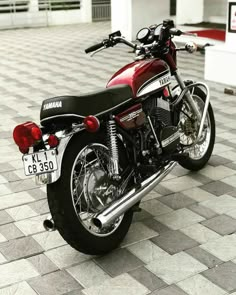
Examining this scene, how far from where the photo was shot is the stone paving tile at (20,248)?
10.4 feet

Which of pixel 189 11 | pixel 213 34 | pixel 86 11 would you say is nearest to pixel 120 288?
pixel 213 34

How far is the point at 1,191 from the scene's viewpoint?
13.5ft

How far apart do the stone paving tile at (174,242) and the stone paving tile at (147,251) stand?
0.04 m

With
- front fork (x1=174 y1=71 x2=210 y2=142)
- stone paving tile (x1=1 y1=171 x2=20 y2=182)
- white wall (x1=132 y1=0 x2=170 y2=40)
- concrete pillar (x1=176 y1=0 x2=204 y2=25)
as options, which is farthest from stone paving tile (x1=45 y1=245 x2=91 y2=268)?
concrete pillar (x1=176 y1=0 x2=204 y2=25)

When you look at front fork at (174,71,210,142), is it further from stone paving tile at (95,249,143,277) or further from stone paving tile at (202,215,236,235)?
stone paving tile at (95,249,143,277)

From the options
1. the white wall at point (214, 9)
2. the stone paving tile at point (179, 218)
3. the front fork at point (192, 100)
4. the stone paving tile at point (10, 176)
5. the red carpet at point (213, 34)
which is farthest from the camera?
the white wall at point (214, 9)

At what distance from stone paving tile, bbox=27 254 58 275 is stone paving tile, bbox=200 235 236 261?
35.9 inches

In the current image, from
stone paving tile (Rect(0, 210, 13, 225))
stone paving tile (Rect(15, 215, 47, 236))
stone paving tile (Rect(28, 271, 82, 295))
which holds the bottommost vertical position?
stone paving tile (Rect(0, 210, 13, 225))

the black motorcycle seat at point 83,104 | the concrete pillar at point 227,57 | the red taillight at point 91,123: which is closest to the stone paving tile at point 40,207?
the black motorcycle seat at point 83,104

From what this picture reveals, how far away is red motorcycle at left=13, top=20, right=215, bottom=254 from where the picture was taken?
2795 millimetres

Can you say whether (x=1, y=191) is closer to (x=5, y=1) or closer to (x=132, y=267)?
(x=132, y=267)

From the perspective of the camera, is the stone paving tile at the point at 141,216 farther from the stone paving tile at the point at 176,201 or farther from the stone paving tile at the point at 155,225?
the stone paving tile at the point at 176,201

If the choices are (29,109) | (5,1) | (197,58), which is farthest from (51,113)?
(5,1)

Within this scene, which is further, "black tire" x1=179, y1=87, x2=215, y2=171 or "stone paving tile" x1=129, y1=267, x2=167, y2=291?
"black tire" x1=179, y1=87, x2=215, y2=171
